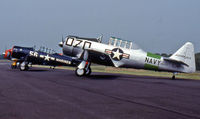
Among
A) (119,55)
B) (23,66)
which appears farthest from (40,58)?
(119,55)

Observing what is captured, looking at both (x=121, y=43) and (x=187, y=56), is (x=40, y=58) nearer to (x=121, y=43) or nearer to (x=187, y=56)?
(x=121, y=43)

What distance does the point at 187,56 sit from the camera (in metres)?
16.4

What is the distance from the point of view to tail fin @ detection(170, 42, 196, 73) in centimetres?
1641

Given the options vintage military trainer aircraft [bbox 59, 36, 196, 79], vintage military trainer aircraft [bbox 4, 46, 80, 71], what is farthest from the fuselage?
vintage military trainer aircraft [bbox 4, 46, 80, 71]

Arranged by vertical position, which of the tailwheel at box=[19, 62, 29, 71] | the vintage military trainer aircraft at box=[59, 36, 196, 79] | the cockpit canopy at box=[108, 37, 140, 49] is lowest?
the tailwheel at box=[19, 62, 29, 71]

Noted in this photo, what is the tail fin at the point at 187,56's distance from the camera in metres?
16.4

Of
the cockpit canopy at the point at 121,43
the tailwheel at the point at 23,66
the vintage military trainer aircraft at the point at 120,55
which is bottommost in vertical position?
the tailwheel at the point at 23,66

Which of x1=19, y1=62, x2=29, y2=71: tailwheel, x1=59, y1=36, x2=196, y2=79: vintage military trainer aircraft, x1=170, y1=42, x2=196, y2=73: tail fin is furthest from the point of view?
x1=19, y1=62, x2=29, y2=71: tailwheel

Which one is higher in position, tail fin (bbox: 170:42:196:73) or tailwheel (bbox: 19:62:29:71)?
tail fin (bbox: 170:42:196:73)

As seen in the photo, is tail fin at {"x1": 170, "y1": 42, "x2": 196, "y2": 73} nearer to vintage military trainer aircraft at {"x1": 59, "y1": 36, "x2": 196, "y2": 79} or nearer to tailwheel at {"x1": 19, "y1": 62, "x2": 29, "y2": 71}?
vintage military trainer aircraft at {"x1": 59, "y1": 36, "x2": 196, "y2": 79}

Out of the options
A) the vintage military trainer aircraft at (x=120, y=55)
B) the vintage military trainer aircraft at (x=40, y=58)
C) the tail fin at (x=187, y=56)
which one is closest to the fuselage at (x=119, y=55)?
the vintage military trainer aircraft at (x=120, y=55)

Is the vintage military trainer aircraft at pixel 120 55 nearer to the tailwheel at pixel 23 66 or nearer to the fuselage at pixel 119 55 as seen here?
the fuselage at pixel 119 55

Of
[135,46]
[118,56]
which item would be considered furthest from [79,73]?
[135,46]

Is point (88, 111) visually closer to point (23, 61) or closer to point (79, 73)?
point (79, 73)
